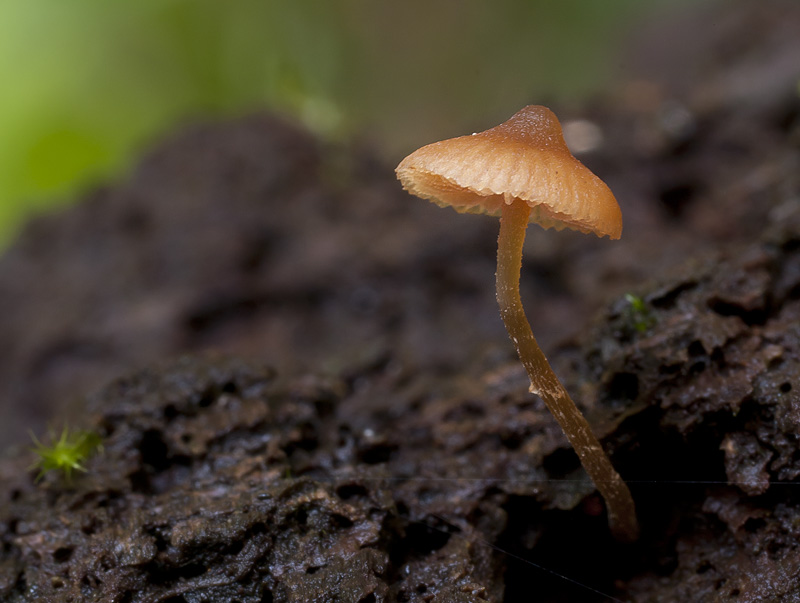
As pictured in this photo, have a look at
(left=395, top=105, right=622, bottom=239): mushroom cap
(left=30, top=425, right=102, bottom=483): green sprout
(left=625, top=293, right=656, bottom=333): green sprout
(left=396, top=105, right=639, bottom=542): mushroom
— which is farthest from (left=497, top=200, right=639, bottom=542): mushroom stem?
(left=30, top=425, right=102, bottom=483): green sprout

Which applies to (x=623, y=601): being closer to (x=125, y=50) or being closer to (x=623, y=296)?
(x=623, y=296)

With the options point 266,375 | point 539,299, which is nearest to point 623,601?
point 266,375

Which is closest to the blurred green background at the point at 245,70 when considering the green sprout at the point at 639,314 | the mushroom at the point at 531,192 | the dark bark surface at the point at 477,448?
the dark bark surface at the point at 477,448

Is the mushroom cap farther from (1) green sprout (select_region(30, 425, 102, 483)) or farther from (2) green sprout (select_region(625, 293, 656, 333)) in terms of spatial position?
(1) green sprout (select_region(30, 425, 102, 483))

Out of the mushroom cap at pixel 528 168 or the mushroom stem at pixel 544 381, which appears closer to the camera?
the mushroom cap at pixel 528 168

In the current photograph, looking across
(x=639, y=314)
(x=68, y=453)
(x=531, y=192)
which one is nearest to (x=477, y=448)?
(x=639, y=314)

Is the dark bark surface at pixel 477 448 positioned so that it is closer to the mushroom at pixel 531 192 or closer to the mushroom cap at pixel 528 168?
the mushroom at pixel 531 192

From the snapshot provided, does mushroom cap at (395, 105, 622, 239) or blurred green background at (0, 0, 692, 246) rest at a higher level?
blurred green background at (0, 0, 692, 246)
